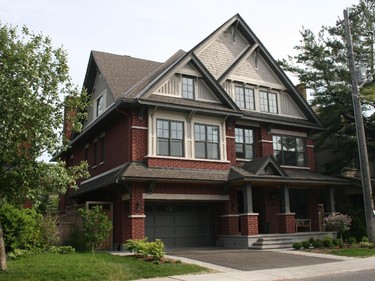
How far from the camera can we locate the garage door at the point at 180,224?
20.5 m

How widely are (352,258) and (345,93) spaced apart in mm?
12556

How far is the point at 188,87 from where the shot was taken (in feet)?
71.4

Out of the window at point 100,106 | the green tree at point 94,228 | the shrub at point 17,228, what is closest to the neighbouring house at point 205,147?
the window at point 100,106

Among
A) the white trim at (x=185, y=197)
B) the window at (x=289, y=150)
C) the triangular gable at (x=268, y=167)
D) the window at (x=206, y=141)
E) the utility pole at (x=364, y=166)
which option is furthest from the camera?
the window at (x=289, y=150)

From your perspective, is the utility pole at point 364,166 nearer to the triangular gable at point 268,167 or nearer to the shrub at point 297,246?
the shrub at point 297,246

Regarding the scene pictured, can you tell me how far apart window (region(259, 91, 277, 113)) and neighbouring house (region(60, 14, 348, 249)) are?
0.06 m

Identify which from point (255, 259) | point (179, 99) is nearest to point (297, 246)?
point (255, 259)

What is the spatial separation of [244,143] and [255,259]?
8.96 metres

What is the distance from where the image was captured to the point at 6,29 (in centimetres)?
1238

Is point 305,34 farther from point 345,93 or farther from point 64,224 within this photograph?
point 64,224

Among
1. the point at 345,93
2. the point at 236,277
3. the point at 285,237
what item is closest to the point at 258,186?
the point at 285,237

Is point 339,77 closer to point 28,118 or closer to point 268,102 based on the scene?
point 268,102

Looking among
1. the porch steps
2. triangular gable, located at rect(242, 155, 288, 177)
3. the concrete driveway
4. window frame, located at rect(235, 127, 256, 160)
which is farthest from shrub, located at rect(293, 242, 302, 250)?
window frame, located at rect(235, 127, 256, 160)

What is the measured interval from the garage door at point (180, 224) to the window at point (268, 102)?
6800 mm
